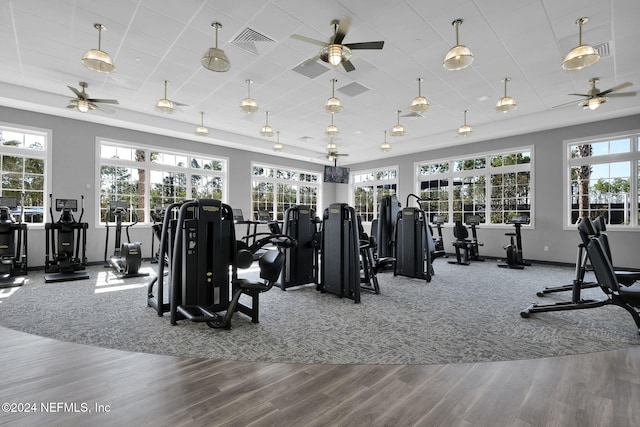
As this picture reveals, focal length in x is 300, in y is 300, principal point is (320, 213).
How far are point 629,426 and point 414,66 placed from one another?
5.46 metres

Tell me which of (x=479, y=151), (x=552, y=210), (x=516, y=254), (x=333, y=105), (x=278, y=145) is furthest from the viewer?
(x=479, y=151)

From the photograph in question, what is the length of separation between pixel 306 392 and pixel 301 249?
3260mm

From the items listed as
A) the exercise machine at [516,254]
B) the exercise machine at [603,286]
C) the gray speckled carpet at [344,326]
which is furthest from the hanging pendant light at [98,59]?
the exercise machine at [516,254]

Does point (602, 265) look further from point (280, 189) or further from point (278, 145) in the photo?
point (280, 189)

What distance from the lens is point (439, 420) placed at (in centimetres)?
175

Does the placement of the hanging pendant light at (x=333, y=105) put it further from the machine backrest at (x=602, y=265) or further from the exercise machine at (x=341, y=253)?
the machine backrest at (x=602, y=265)

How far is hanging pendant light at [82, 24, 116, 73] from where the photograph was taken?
416 cm

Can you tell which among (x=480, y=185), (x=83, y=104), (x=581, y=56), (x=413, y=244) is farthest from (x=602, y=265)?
(x=83, y=104)

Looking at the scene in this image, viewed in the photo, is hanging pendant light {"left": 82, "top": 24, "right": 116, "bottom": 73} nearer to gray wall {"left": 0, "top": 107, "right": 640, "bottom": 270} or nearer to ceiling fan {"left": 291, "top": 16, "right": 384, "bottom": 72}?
ceiling fan {"left": 291, "top": 16, "right": 384, "bottom": 72}

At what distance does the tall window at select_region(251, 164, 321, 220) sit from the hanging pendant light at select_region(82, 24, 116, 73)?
6.72 m

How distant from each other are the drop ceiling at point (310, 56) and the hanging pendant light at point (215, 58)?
1.37 ft

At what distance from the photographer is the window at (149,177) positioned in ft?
26.5

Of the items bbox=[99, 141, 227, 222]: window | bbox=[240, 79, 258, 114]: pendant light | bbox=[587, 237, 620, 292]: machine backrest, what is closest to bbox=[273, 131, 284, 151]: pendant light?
bbox=[99, 141, 227, 222]: window

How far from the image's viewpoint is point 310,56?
5.20m
